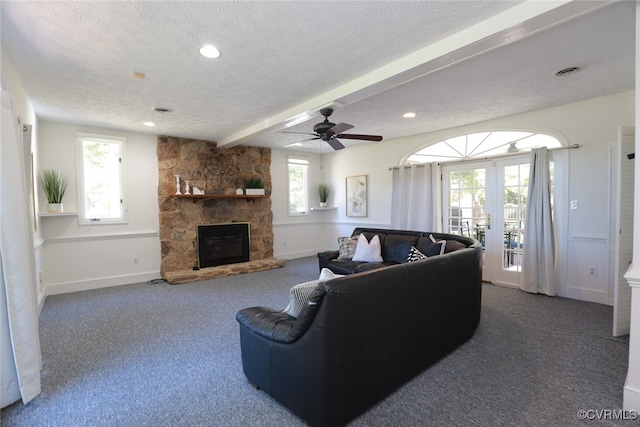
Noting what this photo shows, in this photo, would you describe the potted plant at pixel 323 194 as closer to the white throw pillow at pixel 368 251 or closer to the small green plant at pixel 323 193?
the small green plant at pixel 323 193

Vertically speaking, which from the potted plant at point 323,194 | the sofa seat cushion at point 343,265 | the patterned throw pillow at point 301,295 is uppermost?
the potted plant at point 323,194

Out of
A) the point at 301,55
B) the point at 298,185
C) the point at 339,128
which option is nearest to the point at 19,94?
the point at 301,55

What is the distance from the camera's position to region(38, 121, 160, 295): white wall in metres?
4.58

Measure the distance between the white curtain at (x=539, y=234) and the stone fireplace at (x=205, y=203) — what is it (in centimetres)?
427

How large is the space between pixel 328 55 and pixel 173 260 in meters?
4.63

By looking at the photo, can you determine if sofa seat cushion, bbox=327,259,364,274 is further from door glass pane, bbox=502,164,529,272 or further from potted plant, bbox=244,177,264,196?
potted plant, bbox=244,177,264,196

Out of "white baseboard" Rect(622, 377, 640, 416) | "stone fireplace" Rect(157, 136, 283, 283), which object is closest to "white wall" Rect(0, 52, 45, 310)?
"stone fireplace" Rect(157, 136, 283, 283)

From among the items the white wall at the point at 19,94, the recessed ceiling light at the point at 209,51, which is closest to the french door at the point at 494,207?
the recessed ceiling light at the point at 209,51

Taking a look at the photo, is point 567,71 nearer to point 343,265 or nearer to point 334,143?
point 334,143

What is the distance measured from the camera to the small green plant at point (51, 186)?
437 centimetres

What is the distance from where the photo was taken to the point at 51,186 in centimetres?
438

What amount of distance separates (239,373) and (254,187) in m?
4.46

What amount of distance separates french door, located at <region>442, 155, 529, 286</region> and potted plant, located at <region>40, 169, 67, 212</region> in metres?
6.12

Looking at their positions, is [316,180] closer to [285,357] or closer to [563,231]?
[563,231]
